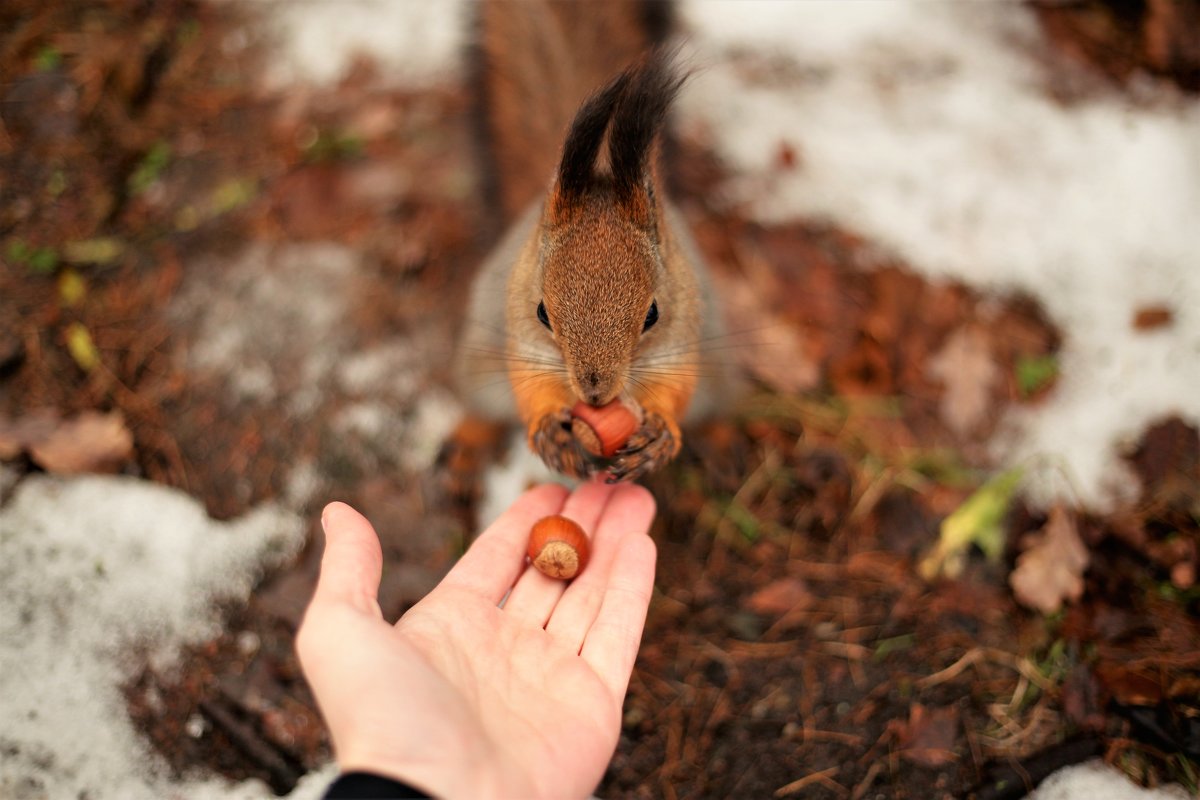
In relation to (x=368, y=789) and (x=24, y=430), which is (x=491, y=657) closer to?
(x=368, y=789)

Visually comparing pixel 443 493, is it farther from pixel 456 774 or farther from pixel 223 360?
pixel 456 774

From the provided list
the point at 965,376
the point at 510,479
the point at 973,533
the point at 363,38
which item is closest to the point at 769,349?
the point at 965,376

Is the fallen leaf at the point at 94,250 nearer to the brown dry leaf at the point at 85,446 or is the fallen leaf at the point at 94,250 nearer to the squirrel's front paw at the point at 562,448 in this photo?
the brown dry leaf at the point at 85,446

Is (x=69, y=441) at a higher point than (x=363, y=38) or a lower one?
lower

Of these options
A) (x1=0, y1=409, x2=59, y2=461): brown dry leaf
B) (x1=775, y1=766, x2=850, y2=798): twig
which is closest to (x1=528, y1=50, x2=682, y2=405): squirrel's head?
(x1=775, y1=766, x2=850, y2=798): twig

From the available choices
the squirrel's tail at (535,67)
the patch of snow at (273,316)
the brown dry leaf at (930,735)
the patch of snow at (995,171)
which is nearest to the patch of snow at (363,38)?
the squirrel's tail at (535,67)

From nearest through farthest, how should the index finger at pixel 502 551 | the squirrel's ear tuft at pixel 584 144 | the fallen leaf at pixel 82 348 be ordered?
1. the squirrel's ear tuft at pixel 584 144
2. the index finger at pixel 502 551
3. the fallen leaf at pixel 82 348

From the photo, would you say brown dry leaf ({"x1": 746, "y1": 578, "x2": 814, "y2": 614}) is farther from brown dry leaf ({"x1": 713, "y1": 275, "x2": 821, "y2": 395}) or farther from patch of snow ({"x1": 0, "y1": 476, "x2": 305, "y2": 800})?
patch of snow ({"x1": 0, "y1": 476, "x2": 305, "y2": 800})
